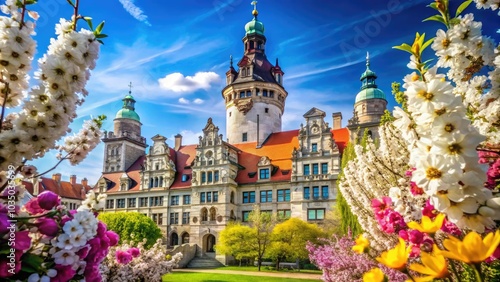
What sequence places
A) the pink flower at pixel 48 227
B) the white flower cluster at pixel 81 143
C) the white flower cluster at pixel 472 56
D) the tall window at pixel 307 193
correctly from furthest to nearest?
the tall window at pixel 307 193, the white flower cluster at pixel 81 143, the white flower cluster at pixel 472 56, the pink flower at pixel 48 227

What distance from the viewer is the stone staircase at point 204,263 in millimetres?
33219

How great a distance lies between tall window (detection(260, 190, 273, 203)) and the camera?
35.6 meters

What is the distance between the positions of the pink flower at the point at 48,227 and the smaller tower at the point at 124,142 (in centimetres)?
4468

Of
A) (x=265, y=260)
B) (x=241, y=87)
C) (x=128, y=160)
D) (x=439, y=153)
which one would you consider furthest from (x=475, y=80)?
(x=128, y=160)

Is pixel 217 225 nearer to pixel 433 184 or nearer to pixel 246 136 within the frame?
pixel 246 136

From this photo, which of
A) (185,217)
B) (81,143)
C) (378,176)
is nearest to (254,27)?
(185,217)

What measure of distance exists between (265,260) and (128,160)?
22662 mm

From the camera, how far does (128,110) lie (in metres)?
48.3

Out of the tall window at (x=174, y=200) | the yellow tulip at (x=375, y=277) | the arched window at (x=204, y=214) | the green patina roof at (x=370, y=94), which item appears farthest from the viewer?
the tall window at (x=174, y=200)

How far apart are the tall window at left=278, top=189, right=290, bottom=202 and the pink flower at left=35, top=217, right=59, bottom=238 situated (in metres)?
33.0

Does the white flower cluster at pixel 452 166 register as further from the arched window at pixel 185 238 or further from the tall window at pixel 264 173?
the arched window at pixel 185 238

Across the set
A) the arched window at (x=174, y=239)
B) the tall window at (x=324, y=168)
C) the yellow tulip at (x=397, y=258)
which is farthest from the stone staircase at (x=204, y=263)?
the yellow tulip at (x=397, y=258)

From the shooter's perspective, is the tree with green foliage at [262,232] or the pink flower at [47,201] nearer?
the pink flower at [47,201]

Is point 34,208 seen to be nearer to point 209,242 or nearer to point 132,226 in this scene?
point 132,226
